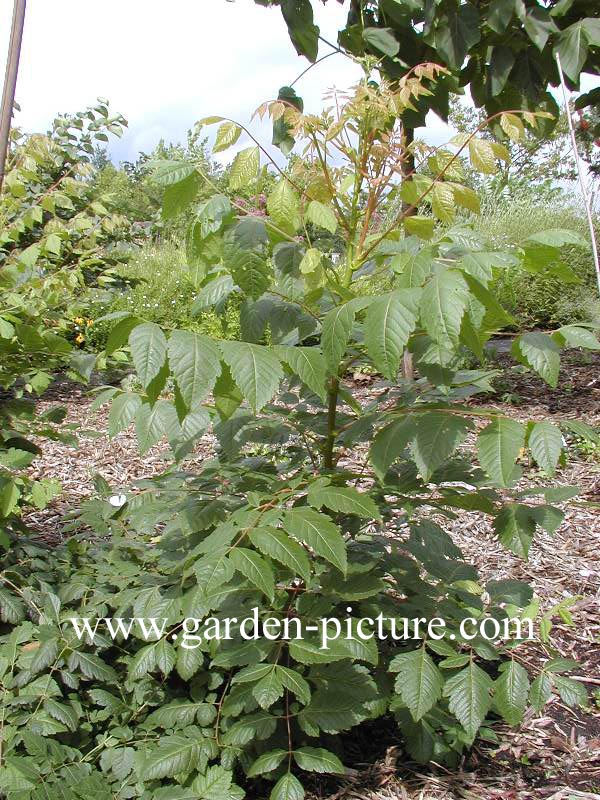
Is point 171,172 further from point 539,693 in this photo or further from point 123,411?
point 539,693

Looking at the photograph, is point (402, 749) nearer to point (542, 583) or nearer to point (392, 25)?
point (542, 583)

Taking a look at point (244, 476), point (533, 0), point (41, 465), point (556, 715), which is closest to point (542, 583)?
point (556, 715)

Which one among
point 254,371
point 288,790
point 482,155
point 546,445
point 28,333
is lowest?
point 288,790

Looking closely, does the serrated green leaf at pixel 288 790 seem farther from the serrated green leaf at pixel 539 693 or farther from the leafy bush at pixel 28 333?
the leafy bush at pixel 28 333

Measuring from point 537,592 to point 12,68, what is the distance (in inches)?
96.8

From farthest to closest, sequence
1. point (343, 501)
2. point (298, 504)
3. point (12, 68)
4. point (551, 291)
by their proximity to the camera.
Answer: point (551, 291) < point (298, 504) < point (343, 501) < point (12, 68)

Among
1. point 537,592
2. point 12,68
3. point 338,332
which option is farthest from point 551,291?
point 12,68

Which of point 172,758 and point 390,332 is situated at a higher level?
point 390,332

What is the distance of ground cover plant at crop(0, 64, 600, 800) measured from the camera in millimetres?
1291

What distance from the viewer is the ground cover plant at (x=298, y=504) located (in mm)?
1291

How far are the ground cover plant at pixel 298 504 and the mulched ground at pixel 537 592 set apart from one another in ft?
0.46

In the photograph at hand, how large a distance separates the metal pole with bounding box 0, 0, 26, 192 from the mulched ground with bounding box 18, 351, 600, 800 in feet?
3.15

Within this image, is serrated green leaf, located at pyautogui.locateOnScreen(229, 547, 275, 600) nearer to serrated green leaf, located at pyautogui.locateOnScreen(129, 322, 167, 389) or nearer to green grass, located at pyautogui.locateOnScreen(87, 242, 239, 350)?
serrated green leaf, located at pyautogui.locateOnScreen(129, 322, 167, 389)

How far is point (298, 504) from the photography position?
5.41ft
